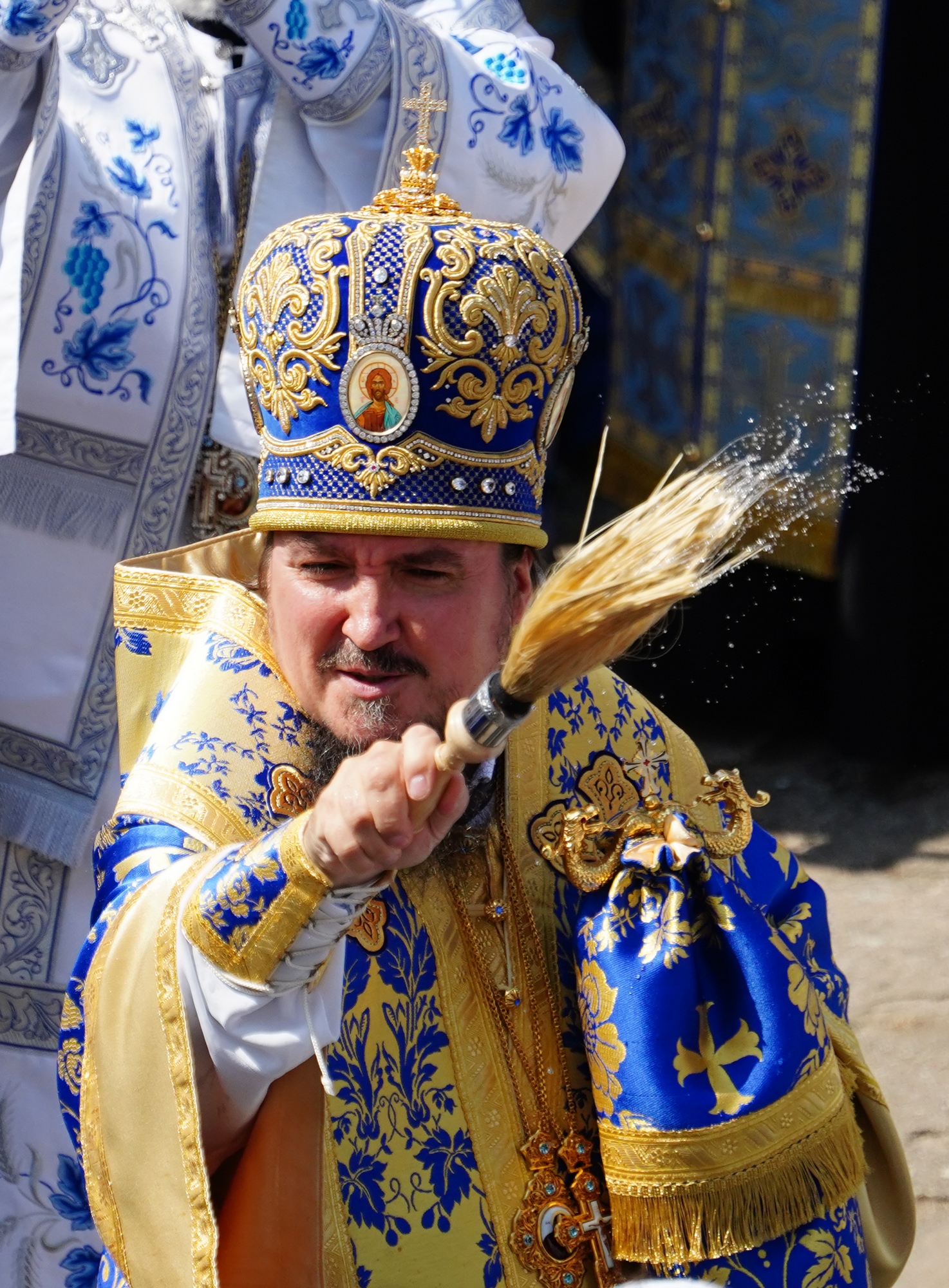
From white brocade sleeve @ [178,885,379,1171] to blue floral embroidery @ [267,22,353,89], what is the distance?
5.31 ft

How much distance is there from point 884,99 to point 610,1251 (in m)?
3.78

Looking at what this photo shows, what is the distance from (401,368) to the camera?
2.01 metres

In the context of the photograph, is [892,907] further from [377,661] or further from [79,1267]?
[377,661]

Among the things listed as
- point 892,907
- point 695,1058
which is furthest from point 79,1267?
point 892,907

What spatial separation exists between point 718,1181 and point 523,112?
1.88 metres

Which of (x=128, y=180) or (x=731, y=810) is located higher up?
(x=128, y=180)

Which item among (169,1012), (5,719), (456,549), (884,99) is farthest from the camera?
(884,99)

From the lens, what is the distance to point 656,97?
520 centimetres

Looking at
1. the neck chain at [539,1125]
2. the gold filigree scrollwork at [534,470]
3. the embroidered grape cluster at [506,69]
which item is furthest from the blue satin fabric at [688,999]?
the embroidered grape cluster at [506,69]

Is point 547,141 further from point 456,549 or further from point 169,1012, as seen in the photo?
point 169,1012

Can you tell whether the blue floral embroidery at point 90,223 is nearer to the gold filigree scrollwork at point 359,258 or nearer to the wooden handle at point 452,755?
the gold filigree scrollwork at point 359,258

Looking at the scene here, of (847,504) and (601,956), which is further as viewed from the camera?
(847,504)

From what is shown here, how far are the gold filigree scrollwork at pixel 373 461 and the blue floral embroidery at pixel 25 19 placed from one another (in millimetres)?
974

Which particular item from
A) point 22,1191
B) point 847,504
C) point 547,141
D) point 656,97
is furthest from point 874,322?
point 22,1191
